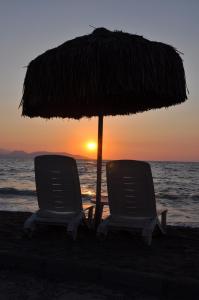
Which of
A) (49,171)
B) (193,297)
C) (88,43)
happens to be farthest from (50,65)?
(193,297)

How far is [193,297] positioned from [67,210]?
2.56 metres

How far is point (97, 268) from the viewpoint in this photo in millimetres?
3824

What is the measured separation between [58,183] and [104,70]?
1.73 m

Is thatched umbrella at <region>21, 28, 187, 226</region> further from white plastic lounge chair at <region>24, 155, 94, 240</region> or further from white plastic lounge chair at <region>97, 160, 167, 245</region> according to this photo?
white plastic lounge chair at <region>97, 160, 167, 245</region>

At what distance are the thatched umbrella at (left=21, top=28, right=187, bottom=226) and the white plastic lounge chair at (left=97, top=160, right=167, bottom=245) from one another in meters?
1.01

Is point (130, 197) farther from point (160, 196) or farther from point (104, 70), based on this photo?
point (160, 196)

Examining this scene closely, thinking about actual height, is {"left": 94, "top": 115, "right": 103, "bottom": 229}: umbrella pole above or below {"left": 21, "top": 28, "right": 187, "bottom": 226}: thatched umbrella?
below

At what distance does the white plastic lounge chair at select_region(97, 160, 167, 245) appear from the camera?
5238 millimetres

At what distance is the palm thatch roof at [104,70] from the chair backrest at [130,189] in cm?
99

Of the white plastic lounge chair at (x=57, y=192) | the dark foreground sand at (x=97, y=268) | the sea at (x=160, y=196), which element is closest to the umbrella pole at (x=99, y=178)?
the white plastic lounge chair at (x=57, y=192)

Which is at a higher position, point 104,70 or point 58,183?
point 104,70

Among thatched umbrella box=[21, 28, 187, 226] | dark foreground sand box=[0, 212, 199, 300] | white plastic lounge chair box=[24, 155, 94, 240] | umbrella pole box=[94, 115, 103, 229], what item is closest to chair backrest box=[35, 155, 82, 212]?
white plastic lounge chair box=[24, 155, 94, 240]

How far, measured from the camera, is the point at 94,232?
5758mm

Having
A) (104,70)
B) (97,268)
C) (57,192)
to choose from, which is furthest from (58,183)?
(97,268)
